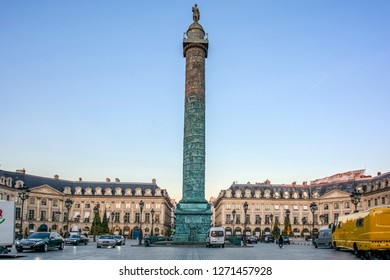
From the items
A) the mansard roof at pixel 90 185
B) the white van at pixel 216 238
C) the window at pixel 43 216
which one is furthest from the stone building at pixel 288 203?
the white van at pixel 216 238

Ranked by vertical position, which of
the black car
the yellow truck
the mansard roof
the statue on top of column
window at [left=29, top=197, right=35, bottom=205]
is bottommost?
the black car

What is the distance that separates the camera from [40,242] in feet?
76.3

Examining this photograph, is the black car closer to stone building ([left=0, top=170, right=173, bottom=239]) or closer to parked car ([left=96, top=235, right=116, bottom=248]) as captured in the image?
parked car ([left=96, top=235, right=116, bottom=248])

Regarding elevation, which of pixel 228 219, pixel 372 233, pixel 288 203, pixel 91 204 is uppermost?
pixel 288 203

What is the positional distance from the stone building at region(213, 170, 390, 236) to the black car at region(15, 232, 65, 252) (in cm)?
6187

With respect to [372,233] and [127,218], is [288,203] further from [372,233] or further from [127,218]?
[372,233]

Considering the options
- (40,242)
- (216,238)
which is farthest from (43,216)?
(40,242)

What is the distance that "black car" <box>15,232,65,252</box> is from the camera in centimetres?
2228

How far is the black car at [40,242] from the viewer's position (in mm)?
22281

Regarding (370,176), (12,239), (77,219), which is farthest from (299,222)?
(12,239)

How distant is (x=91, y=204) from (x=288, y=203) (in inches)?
1551

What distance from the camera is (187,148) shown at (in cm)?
3928

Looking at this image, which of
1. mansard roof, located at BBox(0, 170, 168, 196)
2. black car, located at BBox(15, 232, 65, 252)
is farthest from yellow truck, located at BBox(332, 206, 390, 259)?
mansard roof, located at BBox(0, 170, 168, 196)
